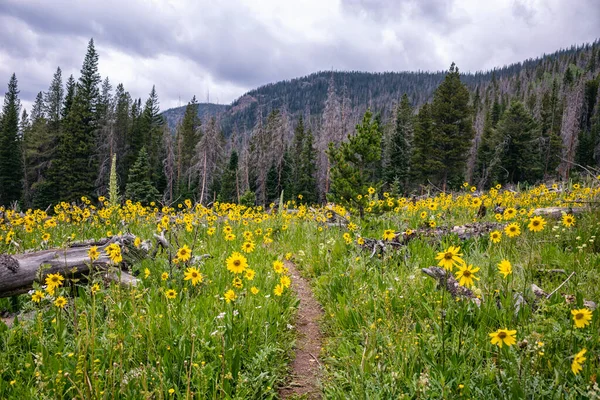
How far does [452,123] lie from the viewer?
33219 millimetres

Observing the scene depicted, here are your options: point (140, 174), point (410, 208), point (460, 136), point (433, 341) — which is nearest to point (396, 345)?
point (433, 341)

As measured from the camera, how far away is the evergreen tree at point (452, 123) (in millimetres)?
32656

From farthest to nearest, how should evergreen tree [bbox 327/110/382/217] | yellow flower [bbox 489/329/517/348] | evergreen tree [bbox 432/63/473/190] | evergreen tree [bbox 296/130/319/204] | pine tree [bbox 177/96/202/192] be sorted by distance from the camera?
1. pine tree [bbox 177/96/202/192]
2. evergreen tree [bbox 296/130/319/204]
3. evergreen tree [bbox 432/63/473/190]
4. evergreen tree [bbox 327/110/382/217]
5. yellow flower [bbox 489/329/517/348]

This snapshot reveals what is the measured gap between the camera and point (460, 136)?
3312cm

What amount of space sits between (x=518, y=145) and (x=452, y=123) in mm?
13056

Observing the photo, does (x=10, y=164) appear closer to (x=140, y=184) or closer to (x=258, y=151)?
(x=140, y=184)

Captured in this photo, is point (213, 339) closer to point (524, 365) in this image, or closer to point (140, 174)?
point (524, 365)

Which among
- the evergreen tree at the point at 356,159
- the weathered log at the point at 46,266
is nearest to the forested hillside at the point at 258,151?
the evergreen tree at the point at 356,159

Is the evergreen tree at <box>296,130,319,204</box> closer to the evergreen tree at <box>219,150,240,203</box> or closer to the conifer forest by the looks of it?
the evergreen tree at <box>219,150,240,203</box>

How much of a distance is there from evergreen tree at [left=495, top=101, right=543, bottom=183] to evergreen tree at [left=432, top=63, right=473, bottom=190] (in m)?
9.21

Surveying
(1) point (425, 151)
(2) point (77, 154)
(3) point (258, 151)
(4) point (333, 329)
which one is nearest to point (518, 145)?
(1) point (425, 151)

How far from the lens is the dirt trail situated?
8.98ft

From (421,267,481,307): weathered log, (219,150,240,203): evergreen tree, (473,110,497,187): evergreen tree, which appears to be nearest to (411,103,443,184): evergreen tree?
(473,110,497,187): evergreen tree

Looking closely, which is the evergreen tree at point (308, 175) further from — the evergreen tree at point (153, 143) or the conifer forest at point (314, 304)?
the conifer forest at point (314, 304)
